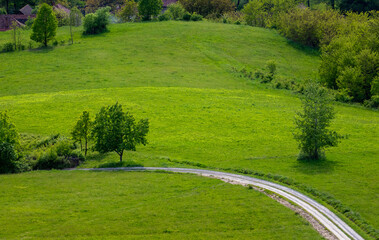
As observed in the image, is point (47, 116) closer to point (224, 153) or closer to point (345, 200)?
point (224, 153)

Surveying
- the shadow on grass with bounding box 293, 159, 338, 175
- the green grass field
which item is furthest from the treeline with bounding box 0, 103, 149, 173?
the shadow on grass with bounding box 293, 159, 338, 175

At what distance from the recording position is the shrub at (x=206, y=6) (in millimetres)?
159625

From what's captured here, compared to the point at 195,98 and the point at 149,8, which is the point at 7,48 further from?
the point at 195,98

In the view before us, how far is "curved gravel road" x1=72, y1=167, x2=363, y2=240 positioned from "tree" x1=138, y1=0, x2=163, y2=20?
3969 inches

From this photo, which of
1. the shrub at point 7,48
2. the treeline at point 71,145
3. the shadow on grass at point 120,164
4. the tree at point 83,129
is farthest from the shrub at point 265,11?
the shadow on grass at point 120,164

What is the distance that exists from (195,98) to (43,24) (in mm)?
54131

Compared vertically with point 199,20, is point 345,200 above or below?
below

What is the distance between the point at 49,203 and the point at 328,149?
3736 cm

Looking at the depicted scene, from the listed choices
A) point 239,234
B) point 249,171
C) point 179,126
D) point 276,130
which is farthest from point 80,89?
point 239,234

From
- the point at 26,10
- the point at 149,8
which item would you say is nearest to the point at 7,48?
the point at 149,8

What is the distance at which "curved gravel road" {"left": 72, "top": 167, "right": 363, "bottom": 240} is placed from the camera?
1438 inches

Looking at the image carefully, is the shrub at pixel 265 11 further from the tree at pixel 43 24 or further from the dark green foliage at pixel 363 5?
the tree at pixel 43 24

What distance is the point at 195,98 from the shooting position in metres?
84.1

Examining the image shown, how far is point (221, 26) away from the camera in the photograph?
14375cm
